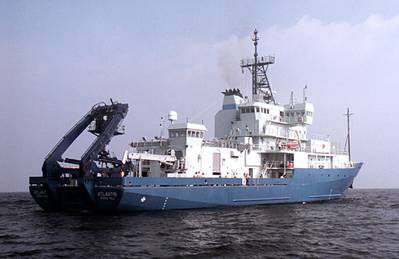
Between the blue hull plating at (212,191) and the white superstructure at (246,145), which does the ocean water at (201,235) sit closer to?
the blue hull plating at (212,191)

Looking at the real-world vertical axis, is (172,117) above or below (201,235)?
above

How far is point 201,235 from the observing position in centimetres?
1853

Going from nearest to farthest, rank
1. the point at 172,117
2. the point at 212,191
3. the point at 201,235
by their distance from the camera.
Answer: the point at 201,235
the point at 212,191
the point at 172,117

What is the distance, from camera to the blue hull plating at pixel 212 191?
24750 millimetres

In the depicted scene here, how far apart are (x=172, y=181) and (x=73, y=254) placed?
1210cm

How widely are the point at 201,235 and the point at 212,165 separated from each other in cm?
1172

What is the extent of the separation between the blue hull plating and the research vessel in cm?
6

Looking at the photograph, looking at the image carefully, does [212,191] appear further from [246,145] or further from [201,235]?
[201,235]

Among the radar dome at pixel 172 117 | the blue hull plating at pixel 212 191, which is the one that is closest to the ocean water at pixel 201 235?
the blue hull plating at pixel 212 191

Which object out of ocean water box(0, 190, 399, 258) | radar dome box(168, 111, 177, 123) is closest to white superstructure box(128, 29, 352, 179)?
radar dome box(168, 111, 177, 123)

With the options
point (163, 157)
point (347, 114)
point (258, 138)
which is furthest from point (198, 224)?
point (347, 114)

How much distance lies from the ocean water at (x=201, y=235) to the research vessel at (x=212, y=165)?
1.43 metres

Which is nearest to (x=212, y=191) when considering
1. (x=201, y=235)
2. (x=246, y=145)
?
(x=246, y=145)

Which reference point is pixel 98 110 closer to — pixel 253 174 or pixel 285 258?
pixel 253 174
